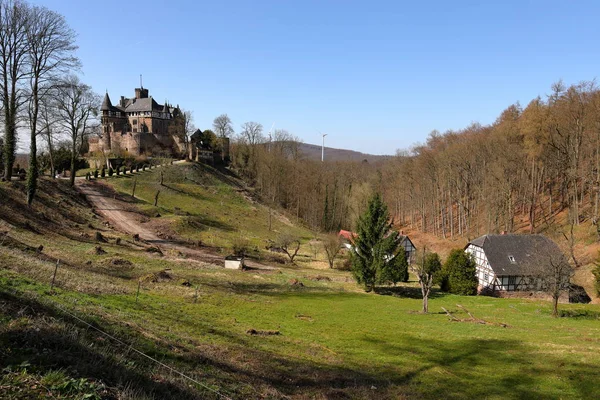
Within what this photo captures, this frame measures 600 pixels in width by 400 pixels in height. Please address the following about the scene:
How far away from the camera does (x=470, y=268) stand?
1604 inches

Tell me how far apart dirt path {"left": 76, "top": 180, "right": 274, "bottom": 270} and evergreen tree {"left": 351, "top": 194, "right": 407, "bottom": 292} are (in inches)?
426

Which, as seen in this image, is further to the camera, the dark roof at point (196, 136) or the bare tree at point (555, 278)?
the dark roof at point (196, 136)

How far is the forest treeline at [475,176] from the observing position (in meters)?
51.7

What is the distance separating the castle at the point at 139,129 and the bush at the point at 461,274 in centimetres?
6427

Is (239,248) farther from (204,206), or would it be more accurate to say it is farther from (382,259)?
(204,206)

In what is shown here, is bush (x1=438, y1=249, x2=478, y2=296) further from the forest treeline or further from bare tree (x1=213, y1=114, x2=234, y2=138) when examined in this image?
bare tree (x1=213, y1=114, x2=234, y2=138)

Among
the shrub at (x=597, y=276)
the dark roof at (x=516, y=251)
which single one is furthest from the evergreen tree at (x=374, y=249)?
the shrub at (x=597, y=276)

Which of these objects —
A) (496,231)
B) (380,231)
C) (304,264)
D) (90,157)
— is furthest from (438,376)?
(90,157)

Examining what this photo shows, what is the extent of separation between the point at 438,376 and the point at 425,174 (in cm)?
6831

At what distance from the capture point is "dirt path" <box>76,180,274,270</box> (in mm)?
41062

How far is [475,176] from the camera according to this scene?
2507 inches

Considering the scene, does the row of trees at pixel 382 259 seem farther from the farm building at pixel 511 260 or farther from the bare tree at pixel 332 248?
the bare tree at pixel 332 248

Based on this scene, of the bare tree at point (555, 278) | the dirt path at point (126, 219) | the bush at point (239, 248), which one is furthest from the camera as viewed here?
the bush at point (239, 248)

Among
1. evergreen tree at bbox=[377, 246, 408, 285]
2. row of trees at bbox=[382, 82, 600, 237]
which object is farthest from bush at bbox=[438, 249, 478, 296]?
row of trees at bbox=[382, 82, 600, 237]
